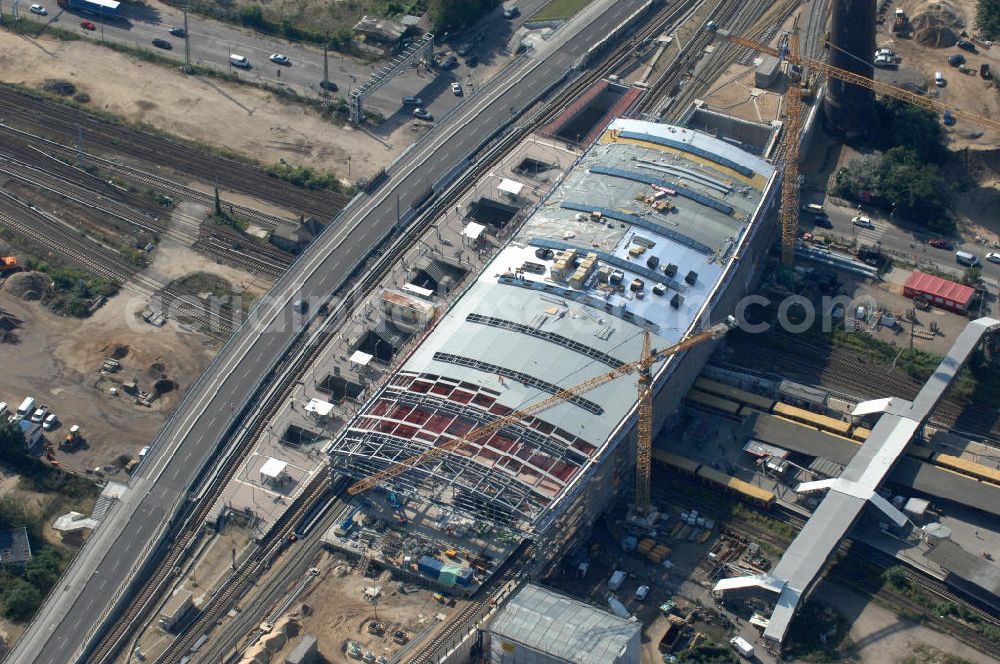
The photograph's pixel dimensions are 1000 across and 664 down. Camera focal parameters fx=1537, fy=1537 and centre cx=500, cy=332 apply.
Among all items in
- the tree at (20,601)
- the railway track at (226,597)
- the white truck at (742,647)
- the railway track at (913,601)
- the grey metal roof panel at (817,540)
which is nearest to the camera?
the white truck at (742,647)

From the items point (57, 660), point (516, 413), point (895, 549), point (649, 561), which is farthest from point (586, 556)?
point (57, 660)

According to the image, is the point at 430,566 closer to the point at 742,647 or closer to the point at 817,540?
the point at 742,647

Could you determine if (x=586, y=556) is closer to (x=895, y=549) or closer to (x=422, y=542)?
(x=422, y=542)

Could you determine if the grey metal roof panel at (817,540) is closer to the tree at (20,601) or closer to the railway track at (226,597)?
the railway track at (226,597)

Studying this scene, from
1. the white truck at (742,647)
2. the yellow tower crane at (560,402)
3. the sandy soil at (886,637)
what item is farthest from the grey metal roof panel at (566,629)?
the sandy soil at (886,637)

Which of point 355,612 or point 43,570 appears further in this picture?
point 43,570

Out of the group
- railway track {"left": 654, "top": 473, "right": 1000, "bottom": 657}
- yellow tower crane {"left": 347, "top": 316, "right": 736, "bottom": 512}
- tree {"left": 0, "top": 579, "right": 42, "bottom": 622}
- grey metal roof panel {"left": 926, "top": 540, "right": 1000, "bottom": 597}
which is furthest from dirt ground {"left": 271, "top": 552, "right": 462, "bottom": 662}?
grey metal roof panel {"left": 926, "top": 540, "right": 1000, "bottom": 597}

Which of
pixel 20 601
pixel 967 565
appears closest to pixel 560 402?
pixel 967 565
